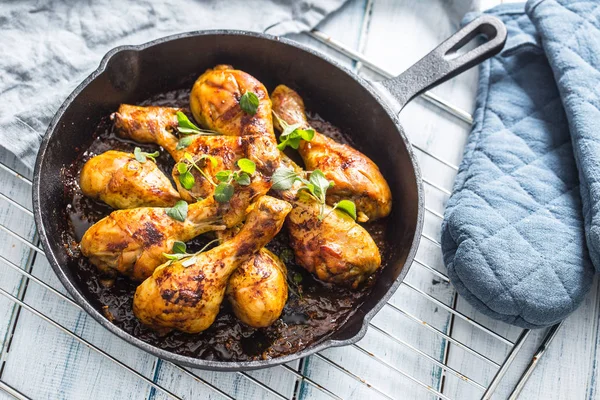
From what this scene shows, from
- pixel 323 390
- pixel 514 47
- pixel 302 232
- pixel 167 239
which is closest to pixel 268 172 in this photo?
pixel 302 232

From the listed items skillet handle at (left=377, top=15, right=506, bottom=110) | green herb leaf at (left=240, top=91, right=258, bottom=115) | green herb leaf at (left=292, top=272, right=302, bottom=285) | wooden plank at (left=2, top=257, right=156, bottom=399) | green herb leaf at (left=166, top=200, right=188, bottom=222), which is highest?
skillet handle at (left=377, top=15, right=506, bottom=110)

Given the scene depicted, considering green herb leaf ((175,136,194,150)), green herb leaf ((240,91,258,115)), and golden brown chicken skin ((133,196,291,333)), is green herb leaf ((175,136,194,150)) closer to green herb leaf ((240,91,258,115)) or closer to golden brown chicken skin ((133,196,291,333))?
green herb leaf ((240,91,258,115))

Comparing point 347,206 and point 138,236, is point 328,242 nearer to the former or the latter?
point 347,206

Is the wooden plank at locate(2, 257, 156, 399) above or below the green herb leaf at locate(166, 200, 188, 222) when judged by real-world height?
below

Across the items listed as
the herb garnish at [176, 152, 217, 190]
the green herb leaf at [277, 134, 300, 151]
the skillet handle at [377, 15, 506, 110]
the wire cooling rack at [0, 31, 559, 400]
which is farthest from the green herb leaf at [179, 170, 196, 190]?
the skillet handle at [377, 15, 506, 110]

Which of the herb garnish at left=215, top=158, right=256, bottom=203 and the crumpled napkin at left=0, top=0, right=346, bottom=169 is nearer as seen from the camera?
the herb garnish at left=215, top=158, right=256, bottom=203
